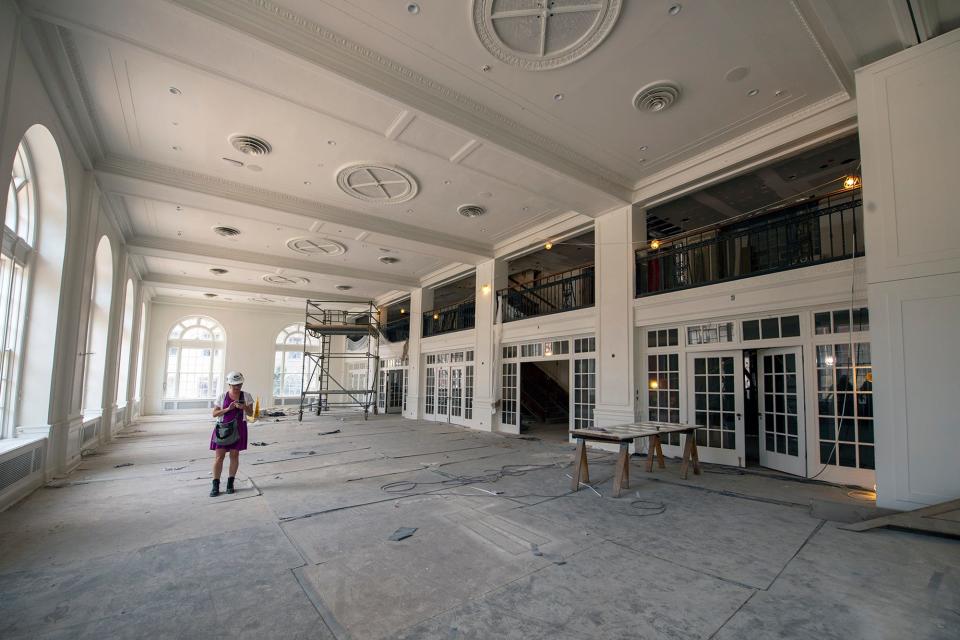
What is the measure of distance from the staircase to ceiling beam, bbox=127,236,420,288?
5.16 m

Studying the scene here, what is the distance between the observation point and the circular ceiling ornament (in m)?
3.92

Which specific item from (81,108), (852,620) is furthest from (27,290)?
(852,620)

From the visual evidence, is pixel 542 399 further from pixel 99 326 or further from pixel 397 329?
pixel 99 326

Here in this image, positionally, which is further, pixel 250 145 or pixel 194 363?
pixel 194 363

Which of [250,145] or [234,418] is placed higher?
[250,145]

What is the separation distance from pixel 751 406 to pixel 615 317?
248 cm

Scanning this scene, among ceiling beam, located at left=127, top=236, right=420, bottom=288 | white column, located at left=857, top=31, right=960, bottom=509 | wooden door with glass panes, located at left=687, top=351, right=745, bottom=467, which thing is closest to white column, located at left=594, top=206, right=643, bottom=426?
wooden door with glass panes, located at left=687, top=351, right=745, bottom=467

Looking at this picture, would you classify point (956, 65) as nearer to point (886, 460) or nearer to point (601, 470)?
point (886, 460)

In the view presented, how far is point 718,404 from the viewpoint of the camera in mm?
6207

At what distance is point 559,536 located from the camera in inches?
132

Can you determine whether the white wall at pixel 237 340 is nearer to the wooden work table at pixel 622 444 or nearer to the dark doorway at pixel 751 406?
the wooden work table at pixel 622 444

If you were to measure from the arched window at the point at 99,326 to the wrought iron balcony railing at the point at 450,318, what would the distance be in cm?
766

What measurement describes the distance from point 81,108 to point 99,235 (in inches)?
105

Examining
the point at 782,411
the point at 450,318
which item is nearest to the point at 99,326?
the point at 450,318
